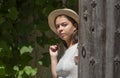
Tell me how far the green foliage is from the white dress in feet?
4.09

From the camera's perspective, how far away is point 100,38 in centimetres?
144

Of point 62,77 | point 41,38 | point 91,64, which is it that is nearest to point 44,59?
point 41,38

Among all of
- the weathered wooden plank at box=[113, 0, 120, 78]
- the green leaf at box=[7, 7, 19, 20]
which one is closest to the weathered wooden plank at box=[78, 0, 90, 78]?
the weathered wooden plank at box=[113, 0, 120, 78]

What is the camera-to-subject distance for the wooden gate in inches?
55.5

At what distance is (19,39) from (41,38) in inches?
8.2

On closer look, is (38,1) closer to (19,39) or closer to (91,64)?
(19,39)

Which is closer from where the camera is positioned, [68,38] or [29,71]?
[68,38]

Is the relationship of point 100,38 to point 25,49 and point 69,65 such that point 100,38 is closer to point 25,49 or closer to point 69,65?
point 69,65

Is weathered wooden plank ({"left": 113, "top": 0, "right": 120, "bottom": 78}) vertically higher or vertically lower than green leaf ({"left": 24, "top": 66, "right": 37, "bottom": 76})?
higher

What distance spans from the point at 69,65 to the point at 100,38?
119 centimetres

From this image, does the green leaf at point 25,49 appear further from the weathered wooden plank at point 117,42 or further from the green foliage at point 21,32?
the weathered wooden plank at point 117,42

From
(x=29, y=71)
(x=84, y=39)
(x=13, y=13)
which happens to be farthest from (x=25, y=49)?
(x=84, y=39)

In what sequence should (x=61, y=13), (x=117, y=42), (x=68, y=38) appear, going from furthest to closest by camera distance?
1. (x=61, y=13)
2. (x=68, y=38)
3. (x=117, y=42)

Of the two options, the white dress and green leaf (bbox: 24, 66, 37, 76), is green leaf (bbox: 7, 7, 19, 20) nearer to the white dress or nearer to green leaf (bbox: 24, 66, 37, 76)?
green leaf (bbox: 24, 66, 37, 76)
